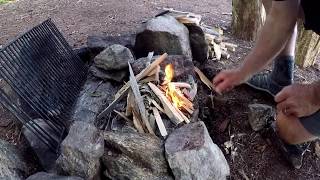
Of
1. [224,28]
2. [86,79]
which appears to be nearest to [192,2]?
[224,28]

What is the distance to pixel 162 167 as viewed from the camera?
2490 millimetres

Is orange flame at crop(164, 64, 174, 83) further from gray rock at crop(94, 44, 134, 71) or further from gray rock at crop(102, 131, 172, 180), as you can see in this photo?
gray rock at crop(102, 131, 172, 180)

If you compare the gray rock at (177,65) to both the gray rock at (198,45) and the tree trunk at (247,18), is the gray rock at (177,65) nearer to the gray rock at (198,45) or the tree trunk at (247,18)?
the gray rock at (198,45)

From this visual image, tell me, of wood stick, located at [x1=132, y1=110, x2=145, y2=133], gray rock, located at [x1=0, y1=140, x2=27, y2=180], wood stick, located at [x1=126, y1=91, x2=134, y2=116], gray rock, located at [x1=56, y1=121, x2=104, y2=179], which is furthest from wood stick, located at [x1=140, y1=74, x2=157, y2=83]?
gray rock, located at [x1=0, y1=140, x2=27, y2=180]

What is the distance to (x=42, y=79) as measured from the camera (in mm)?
3094

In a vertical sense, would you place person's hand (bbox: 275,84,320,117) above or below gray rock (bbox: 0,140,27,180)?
above

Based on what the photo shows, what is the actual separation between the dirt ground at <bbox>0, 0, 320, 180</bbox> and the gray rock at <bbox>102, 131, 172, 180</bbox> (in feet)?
2.09

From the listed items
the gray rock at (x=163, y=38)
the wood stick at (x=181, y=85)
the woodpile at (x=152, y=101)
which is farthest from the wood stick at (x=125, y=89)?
the gray rock at (x=163, y=38)

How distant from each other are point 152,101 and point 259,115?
847 millimetres

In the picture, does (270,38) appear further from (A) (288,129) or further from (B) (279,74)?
(B) (279,74)

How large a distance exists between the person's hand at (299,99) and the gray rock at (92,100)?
1.44 m

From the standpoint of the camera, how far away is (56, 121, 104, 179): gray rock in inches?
95.7

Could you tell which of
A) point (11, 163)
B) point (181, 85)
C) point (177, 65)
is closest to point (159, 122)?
point (181, 85)

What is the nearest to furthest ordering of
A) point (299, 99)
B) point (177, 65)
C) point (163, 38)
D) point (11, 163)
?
point (299, 99)
point (11, 163)
point (177, 65)
point (163, 38)
